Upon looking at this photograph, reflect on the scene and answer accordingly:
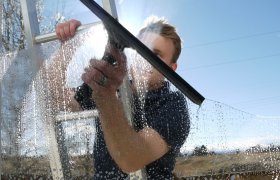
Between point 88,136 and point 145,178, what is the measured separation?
7.4 inches

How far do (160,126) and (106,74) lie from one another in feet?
0.49

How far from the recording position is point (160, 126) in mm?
683

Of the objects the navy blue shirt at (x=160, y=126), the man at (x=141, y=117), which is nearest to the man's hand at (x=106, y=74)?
the man at (x=141, y=117)

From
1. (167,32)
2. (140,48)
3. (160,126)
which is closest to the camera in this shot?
(140,48)

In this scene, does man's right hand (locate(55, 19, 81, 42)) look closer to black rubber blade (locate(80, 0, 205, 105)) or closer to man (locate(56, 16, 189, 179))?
man (locate(56, 16, 189, 179))

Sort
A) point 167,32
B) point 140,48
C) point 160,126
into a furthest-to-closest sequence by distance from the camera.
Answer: point 167,32
point 160,126
point 140,48

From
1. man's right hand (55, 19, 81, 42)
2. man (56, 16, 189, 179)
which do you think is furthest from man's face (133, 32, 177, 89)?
man's right hand (55, 19, 81, 42)

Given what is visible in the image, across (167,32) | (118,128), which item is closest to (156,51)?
(167,32)

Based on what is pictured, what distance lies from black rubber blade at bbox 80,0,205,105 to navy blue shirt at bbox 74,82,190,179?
0.12 m

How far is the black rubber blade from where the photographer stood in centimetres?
54

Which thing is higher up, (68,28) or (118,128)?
(68,28)

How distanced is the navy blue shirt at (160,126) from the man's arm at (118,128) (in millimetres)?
19

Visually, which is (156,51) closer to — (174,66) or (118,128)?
(174,66)

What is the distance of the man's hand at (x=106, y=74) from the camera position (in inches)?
22.2
